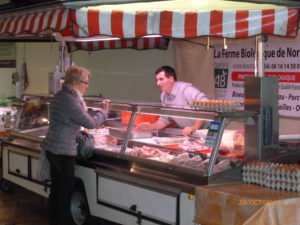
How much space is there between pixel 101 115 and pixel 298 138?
2196 millimetres

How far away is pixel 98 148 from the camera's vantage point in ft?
20.2

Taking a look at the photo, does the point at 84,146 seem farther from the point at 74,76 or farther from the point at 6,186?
the point at 6,186

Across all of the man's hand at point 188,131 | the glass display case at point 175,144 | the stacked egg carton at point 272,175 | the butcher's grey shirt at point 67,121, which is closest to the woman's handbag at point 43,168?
the butcher's grey shirt at point 67,121

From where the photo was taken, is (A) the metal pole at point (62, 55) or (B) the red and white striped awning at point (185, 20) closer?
(B) the red and white striped awning at point (185, 20)

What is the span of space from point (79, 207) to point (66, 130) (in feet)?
3.76

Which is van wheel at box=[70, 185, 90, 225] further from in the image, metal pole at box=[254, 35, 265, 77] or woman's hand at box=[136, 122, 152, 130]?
metal pole at box=[254, 35, 265, 77]

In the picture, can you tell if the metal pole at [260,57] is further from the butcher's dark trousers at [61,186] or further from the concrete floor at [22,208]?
the concrete floor at [22,208]

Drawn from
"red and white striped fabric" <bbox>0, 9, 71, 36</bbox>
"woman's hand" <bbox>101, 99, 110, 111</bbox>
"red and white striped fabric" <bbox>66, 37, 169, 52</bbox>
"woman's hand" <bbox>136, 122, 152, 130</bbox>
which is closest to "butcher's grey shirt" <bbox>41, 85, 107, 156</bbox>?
"woman's hand" <bbox>101, 99, 110, 111</bbox>

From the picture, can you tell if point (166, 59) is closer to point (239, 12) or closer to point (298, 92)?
point (298, 92)

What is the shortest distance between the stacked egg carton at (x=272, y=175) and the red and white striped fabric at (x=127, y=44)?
16.7ft

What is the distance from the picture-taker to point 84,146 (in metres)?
6.06

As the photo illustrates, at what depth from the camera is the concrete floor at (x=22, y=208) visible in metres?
6.96

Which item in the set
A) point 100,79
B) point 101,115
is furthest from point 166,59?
point 101,115

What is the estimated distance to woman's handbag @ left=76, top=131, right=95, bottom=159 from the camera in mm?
6062
